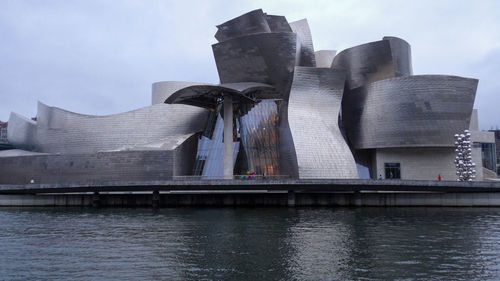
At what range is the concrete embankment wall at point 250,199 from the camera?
1188 inches

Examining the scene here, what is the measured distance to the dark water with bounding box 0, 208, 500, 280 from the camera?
10.7 metres

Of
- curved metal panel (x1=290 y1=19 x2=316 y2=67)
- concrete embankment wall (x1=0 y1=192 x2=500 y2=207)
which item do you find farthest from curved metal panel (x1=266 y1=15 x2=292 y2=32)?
concrete embankment wall (x1=0 y1=192 x2=500 y2=207)

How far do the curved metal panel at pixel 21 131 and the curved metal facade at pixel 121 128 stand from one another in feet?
11.5

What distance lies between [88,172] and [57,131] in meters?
7.47

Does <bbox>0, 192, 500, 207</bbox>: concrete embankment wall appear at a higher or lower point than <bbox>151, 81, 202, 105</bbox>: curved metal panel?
lower

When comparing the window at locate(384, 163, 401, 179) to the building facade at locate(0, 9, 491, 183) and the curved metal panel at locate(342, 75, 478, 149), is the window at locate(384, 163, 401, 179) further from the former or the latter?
the curved metal panel at locate(342, 75, 478, 149)

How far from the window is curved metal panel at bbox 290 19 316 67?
1147cm

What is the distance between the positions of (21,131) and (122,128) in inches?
529

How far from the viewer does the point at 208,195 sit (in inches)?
1293

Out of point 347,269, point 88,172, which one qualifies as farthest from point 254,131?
point 347,269

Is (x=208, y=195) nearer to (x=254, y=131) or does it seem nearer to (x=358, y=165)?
(x=254, y=131)

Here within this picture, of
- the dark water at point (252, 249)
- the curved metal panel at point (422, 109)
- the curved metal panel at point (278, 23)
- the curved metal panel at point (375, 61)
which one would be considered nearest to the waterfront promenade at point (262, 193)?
the curved metal panel at point (422, 109)

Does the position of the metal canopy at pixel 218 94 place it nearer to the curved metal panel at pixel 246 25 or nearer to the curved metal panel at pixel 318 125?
the curved metal panel at pixel 318 125

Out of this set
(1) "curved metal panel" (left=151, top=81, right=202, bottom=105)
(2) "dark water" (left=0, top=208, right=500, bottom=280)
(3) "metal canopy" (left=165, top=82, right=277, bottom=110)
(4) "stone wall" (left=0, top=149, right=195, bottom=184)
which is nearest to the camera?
(2) "dark water" (left=0, top=208, right=500, bottom=280)
